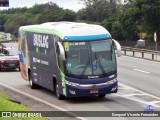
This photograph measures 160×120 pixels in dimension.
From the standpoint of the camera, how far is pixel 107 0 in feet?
493

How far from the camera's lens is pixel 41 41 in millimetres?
21500

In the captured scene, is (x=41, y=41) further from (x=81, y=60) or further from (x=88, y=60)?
(x=88, y=60)

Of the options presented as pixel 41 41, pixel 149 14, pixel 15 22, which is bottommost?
pixel 15 22

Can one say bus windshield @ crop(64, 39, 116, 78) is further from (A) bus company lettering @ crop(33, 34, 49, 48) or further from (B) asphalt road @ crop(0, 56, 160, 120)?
(A) bus company lettering @ crop(33, 34, 49, 48)

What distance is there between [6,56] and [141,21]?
145ft

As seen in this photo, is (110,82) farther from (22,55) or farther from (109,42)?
(22,55)

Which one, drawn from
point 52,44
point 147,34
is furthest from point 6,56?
point 147,34

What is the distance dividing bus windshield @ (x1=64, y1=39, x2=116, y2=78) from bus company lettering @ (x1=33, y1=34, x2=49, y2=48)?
7.47ft

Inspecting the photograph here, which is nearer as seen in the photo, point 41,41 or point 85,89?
point 85,89

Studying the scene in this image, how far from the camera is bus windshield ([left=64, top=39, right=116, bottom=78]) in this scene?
1850cm

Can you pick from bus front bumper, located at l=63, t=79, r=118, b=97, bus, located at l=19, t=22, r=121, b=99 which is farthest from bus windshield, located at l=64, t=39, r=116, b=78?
bus front bumper, located at l=63, t=79, r=118, b=97

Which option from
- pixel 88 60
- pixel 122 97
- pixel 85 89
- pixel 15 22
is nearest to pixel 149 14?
pixel 122 97

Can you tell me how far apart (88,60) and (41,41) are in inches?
142

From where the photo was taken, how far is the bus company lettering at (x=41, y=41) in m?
20.8
